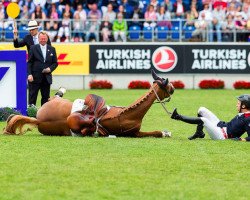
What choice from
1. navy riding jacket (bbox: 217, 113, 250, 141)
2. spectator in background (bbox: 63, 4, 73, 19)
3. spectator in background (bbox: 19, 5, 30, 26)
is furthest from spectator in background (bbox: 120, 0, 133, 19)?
navy riding jacket (bbox: 217, 113, 250, 141)

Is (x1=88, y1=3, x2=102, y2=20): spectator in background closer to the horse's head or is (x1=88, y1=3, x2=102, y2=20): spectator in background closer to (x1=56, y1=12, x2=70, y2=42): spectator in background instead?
(x1=56, y1=12, x2=70, y2=42): spectator in background

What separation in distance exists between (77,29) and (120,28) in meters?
1.62

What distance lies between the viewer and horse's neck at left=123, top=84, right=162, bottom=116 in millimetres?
14906

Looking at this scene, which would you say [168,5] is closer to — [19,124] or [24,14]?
[24,14]

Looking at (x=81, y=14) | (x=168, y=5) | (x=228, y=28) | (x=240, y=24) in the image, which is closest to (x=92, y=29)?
(x=81, y=14)

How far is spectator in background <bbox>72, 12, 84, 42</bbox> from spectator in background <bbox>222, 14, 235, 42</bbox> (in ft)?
17.4

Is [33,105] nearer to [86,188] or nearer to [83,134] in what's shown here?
[83,134]

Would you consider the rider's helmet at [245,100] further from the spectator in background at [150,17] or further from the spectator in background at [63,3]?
the spectator in background at [63,3]

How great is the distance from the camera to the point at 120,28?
34.4 m

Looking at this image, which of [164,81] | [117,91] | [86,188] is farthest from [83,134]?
[117,91]

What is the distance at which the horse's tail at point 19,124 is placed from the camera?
15352 mm

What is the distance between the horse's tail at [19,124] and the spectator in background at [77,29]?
18.3 m

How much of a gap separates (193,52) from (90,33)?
3.95m

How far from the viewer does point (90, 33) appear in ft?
113
